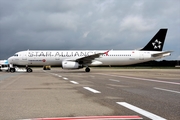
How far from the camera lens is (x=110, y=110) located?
6.03 meters

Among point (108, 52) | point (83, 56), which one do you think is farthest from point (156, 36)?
point (83, 56)

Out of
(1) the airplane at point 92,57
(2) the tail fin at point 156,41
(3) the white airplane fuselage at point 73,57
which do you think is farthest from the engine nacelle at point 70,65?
(2) the tail fin at point 156,41

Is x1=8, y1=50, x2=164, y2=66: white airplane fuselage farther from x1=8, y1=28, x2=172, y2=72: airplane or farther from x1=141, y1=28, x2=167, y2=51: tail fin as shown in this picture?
x1=141, y1=28, x2=167, y2=51: tail fin

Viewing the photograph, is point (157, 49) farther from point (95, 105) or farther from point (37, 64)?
point (95, 105)

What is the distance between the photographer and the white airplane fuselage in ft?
117

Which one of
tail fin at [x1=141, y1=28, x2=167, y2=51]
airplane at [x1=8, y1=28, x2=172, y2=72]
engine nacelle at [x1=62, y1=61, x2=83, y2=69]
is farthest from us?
tail fin at [x1=141, y1=28, x2=167, y2=51]

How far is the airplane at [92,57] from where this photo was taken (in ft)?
117

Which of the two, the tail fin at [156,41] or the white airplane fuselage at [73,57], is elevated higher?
the tail fin at [156,41]

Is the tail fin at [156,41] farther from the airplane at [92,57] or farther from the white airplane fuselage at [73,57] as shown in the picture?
the white airplane fuselage at [73,57]

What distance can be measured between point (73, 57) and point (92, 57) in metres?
3.15

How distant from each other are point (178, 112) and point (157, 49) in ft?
112

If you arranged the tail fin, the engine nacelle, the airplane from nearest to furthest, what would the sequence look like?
the engine nacelle, the airplane, the tail fin

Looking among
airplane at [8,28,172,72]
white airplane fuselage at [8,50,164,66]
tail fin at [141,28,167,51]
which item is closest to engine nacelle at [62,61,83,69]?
airplane at [8,28,172,72]

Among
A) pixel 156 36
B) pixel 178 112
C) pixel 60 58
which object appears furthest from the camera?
pixel 156 36
